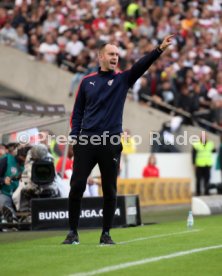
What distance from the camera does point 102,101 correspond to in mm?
11266

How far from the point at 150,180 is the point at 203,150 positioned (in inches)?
203

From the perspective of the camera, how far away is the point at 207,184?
91.3 feet

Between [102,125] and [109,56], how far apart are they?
76cm

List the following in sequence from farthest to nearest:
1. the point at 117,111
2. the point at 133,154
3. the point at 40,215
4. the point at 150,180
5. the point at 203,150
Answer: the point at 203,150 → the point at 133,154 → the point at 150,180 → the point at 40,215 → the point at 117,111

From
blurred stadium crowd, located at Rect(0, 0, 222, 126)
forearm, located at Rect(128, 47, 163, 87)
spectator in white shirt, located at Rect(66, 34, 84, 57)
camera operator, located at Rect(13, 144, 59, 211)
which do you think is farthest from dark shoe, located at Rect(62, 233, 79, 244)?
spectator in white shirt, located at Rect(66, 34, 84, 57)

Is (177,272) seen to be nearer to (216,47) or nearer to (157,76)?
(157,76)

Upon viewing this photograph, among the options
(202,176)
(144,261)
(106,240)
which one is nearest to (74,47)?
(202,176)

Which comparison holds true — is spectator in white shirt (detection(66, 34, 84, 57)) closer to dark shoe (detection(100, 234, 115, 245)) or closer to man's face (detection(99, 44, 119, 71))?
man's face (detection(99, 44, 119, 71))

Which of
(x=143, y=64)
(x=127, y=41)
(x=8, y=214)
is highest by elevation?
(x=127, y=41)

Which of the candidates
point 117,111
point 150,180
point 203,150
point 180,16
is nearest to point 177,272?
point 117,111

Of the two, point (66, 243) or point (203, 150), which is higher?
point (203, 150)


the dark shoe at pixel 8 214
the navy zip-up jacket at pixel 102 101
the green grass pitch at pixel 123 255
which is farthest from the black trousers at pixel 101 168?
the dark shoe at pixel 8 214

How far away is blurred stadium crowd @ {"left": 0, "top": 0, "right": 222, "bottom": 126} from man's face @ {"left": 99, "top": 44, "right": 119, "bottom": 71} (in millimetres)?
16087

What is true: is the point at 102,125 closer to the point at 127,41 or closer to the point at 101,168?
the point at 101,168
